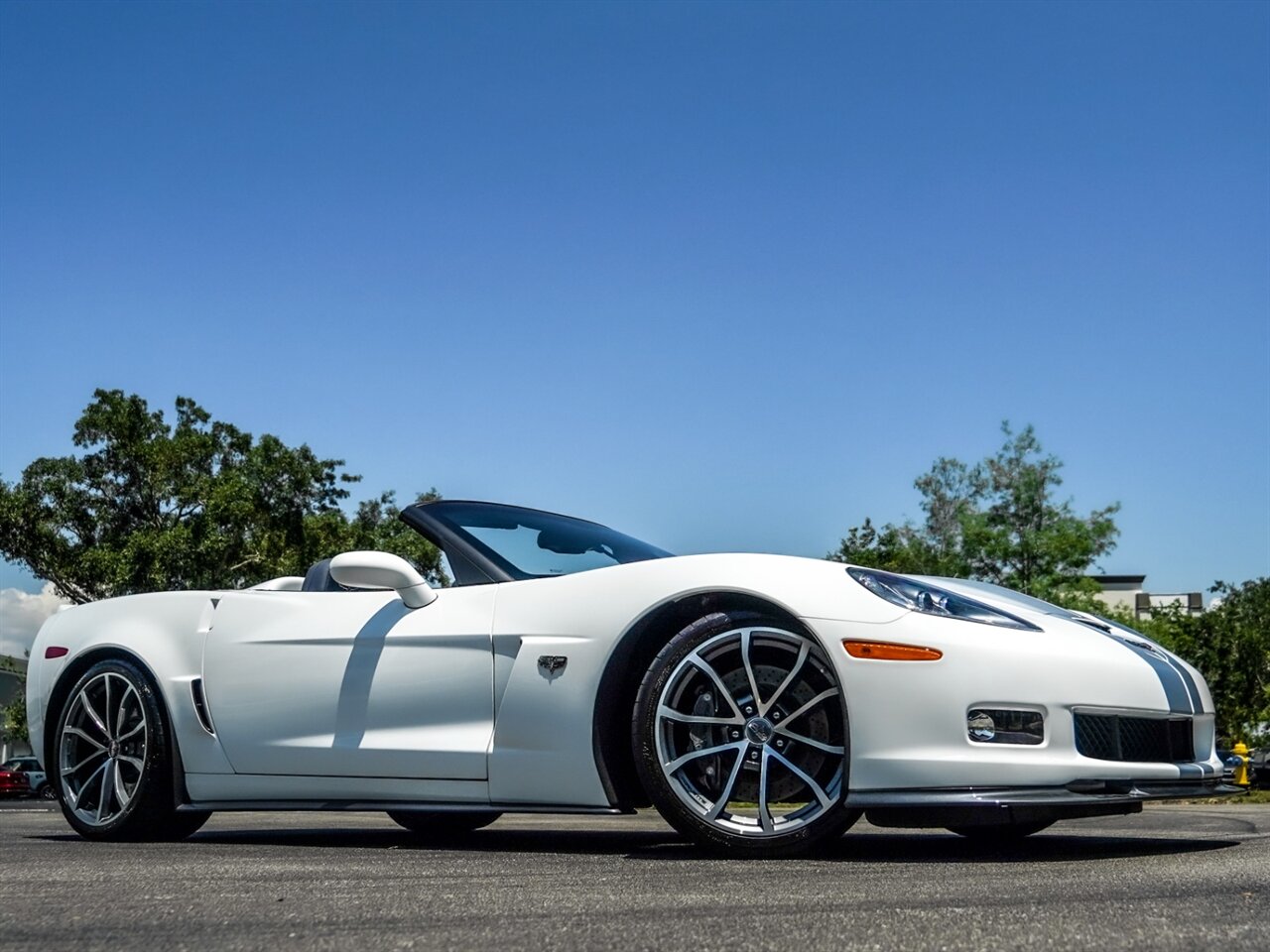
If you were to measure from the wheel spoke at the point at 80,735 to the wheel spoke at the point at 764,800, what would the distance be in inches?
121

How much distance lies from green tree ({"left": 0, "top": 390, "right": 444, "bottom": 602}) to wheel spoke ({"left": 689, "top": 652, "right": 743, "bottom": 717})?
27.3m

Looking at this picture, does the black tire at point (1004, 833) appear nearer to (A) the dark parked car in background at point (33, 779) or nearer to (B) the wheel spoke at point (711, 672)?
(B) the wheel spoke at point (711, 672)

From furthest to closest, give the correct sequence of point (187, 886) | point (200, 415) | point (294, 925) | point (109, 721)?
point (200, 415)
point (109, 721)
point (187, 886)
point (294, 925)

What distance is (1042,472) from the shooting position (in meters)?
51.0

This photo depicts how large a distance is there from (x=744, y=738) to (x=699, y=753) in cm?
14

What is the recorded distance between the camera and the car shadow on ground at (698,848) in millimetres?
4203

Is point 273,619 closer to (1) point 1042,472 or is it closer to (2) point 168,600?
(2) point 168,600

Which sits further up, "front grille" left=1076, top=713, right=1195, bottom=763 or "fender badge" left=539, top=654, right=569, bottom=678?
"fender badge" left=539, top=654, right=569, bottom=678

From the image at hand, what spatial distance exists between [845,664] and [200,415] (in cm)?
3534

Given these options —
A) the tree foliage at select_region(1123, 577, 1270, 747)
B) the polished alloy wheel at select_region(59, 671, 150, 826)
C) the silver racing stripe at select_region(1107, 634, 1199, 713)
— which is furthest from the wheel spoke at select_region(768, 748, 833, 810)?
the tree foliage at select_region(1123, 577, 1270, 747)

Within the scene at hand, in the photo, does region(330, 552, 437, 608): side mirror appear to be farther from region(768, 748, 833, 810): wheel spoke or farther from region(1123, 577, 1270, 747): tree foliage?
region(1123, 577, 1270, 747): tree foliage

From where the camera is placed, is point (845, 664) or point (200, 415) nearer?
point (845, 664)

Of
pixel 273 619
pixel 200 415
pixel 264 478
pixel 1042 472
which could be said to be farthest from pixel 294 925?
pixel 1042 472

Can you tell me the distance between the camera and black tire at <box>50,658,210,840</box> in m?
5.63
